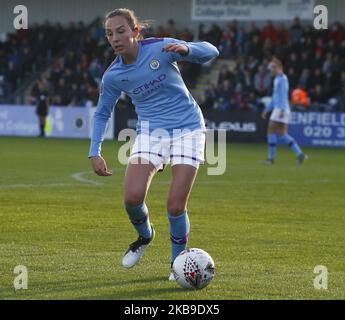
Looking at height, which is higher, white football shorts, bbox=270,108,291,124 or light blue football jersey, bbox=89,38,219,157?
light blue football jersey, bbox=89,38,219,157

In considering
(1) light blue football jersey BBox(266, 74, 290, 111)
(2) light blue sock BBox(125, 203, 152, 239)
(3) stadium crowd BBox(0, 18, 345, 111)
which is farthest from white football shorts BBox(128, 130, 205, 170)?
(3) stadium crowd BBox(0, 18, 345, 111)

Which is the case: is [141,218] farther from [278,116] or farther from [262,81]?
[262,81]

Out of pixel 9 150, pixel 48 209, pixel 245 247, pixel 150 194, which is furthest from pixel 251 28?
pixel 245 247

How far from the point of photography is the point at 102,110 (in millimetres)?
8805

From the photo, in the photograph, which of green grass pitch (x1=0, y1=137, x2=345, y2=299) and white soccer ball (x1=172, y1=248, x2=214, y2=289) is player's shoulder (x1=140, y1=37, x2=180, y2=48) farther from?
green grass pitch (x1=0, y1=137, x2=345, y2=299)

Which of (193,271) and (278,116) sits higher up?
(193,271)

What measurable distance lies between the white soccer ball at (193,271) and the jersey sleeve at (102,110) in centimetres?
131

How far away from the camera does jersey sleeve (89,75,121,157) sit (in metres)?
8.66

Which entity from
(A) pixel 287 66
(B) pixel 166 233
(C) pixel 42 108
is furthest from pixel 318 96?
(B) pixel 166 233

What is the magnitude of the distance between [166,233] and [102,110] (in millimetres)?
2912

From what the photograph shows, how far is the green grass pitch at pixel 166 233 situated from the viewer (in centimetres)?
793

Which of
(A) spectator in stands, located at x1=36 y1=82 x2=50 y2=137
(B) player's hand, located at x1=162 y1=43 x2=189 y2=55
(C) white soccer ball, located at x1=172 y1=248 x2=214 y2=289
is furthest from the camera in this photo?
(A) spectator in stands, located at x1=36 y1=82 x2=50 y2=137

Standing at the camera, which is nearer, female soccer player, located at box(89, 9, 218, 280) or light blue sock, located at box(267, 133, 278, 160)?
female soccer player, located at box(89, 9, 218, 280)

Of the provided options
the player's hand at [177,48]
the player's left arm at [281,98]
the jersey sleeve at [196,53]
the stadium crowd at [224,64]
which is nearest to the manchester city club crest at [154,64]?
the jersey sleeve at [196,53]
